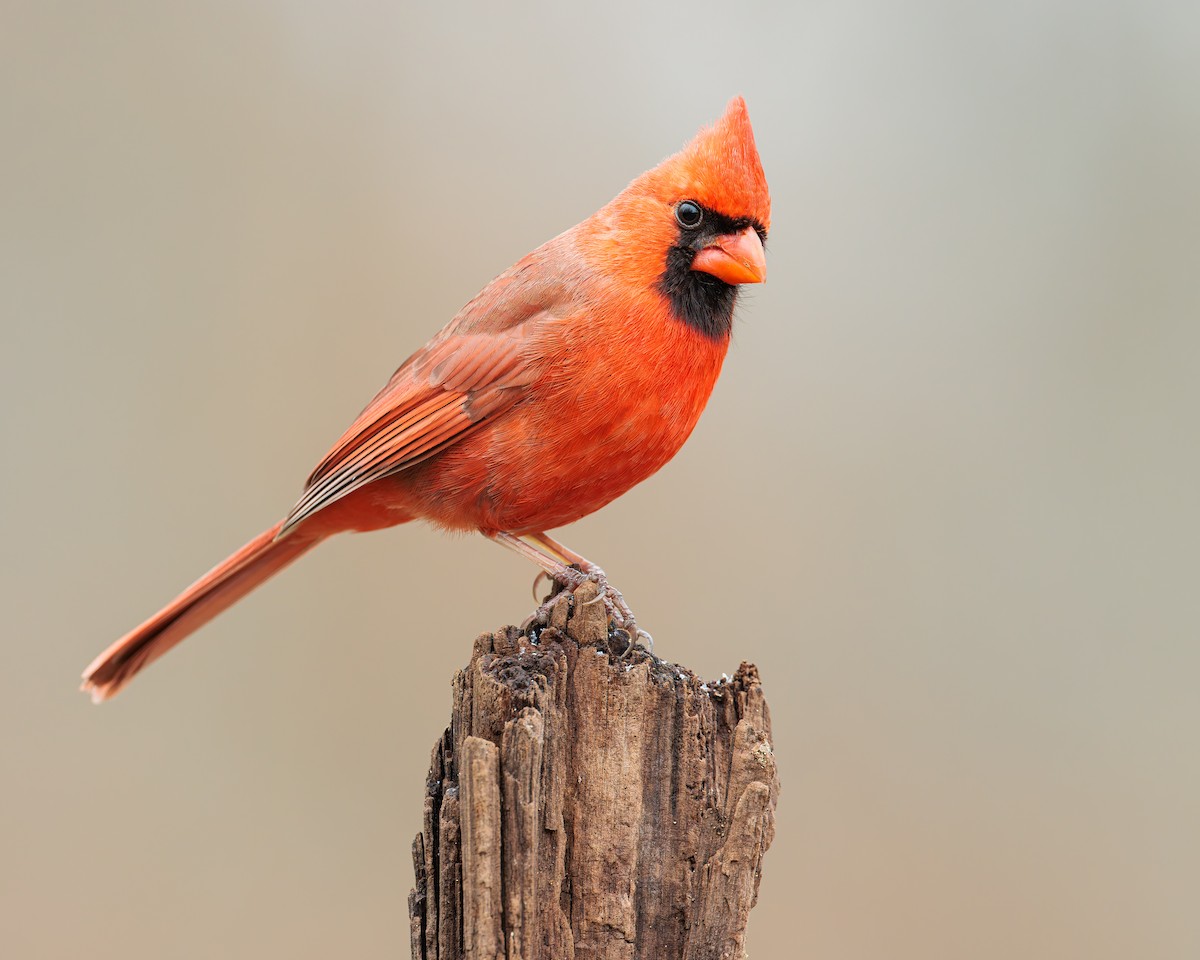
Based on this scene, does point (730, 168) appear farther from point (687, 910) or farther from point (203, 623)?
point (203, 623)

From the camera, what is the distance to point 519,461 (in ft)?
8.83

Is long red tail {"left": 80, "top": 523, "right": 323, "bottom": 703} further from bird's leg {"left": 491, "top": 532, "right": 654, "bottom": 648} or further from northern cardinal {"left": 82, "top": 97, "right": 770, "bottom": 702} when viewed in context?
bird's leg {"left": 491, "top": 532, "right": 654, "bottom": 648}

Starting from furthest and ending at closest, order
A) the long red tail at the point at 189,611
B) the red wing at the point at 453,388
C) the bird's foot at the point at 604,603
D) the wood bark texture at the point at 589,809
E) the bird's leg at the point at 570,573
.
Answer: the long red tail at the point at 189,611 < the red wing at the point at 453,388 < the bird's leg at the point at 570,573 < the bird's foot at the point at 604,603 < the wood bark texture at the point at 589,809

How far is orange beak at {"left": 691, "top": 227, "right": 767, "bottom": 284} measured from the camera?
2.64m

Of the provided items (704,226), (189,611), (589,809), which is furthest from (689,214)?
(189,611)

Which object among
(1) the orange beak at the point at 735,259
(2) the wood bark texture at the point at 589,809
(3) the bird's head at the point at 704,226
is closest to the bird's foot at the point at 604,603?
(2) the wood bark texture at the point at 589,809

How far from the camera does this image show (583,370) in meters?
2.66

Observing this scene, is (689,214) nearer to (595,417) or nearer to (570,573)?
(595,417)

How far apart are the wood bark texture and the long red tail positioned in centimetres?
132

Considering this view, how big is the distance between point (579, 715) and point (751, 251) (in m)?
1.14

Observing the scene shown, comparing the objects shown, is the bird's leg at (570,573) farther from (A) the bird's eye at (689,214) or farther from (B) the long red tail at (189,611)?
(A) the bird's eye at (689,214)

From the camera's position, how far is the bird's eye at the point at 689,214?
2.72 m

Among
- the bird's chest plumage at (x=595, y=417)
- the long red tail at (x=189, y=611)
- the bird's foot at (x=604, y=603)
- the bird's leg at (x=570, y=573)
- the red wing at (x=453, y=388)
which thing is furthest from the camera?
the long red tail at (x=189, y=611)

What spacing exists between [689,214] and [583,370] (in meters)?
0.45
